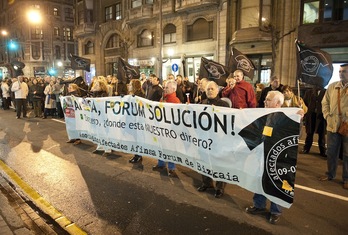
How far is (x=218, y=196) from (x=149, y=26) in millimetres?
23705

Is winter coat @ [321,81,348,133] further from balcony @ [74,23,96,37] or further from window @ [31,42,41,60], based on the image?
window @ [31,42,41,60]

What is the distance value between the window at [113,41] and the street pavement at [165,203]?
2554cm

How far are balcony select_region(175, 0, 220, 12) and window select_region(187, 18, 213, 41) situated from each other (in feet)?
3.59

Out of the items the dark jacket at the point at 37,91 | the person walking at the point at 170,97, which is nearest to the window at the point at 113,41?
the dark jacket at the point at 37,91

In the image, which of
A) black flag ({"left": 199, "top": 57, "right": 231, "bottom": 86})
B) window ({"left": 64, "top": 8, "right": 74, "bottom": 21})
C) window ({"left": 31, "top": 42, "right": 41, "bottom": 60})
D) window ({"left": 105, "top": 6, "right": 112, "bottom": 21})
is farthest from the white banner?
window ({"left": 64, "top": 8, "right": 74, "bottom": 21})

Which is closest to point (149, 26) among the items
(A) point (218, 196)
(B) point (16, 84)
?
(B) point (16, 84)

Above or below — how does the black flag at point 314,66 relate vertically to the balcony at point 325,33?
below

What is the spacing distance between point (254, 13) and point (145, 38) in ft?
37.8

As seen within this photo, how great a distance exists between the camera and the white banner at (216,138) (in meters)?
3.69

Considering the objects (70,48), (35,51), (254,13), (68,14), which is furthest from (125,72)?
(68,14)

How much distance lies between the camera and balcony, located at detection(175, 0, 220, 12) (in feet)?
Result: 67.6

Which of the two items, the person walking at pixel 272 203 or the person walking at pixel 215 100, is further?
the person walking at pixel 215 100

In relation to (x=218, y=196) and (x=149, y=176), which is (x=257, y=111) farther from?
(x=149, y=176)

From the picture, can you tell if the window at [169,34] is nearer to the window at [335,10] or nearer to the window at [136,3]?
the window at [136,3]
